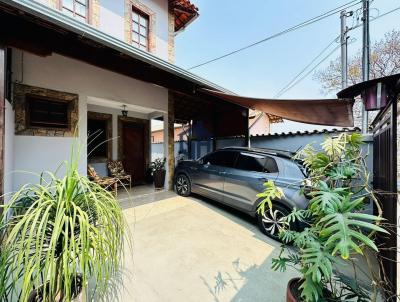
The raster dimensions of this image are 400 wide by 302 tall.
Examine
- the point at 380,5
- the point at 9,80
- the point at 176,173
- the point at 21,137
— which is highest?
the point at 380,5

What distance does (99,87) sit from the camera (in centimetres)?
485

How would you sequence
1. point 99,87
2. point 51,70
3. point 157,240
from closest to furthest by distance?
1. point 157,240
2. point 51,70
3. point 99,87

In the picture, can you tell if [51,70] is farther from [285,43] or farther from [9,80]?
[285,43]

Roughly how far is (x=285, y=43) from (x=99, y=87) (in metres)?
9.08

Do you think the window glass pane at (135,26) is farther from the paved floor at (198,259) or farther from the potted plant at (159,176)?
the paved floor at (198,259)

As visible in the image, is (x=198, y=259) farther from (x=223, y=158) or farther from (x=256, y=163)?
(x=223, y=158)

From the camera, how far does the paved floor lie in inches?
87.3

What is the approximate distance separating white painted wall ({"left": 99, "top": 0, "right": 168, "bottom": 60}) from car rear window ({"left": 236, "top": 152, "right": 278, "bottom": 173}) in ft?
16.2

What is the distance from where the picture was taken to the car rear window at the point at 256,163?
3.87m

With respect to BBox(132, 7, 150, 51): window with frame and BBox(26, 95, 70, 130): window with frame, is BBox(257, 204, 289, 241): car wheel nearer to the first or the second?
BBox(26, 95, 70, 130): window with frame

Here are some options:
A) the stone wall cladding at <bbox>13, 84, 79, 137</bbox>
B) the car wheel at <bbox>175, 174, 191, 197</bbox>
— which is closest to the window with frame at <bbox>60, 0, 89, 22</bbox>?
the stone wall cladding at <bbox>13, 84, 79, 137</bbox>

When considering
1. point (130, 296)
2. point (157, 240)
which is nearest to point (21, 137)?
point (157, 240)

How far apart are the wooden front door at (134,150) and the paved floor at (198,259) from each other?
129 inches

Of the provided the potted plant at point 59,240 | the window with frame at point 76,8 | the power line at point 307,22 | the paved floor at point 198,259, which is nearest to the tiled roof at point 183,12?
the power line at point 307,22
